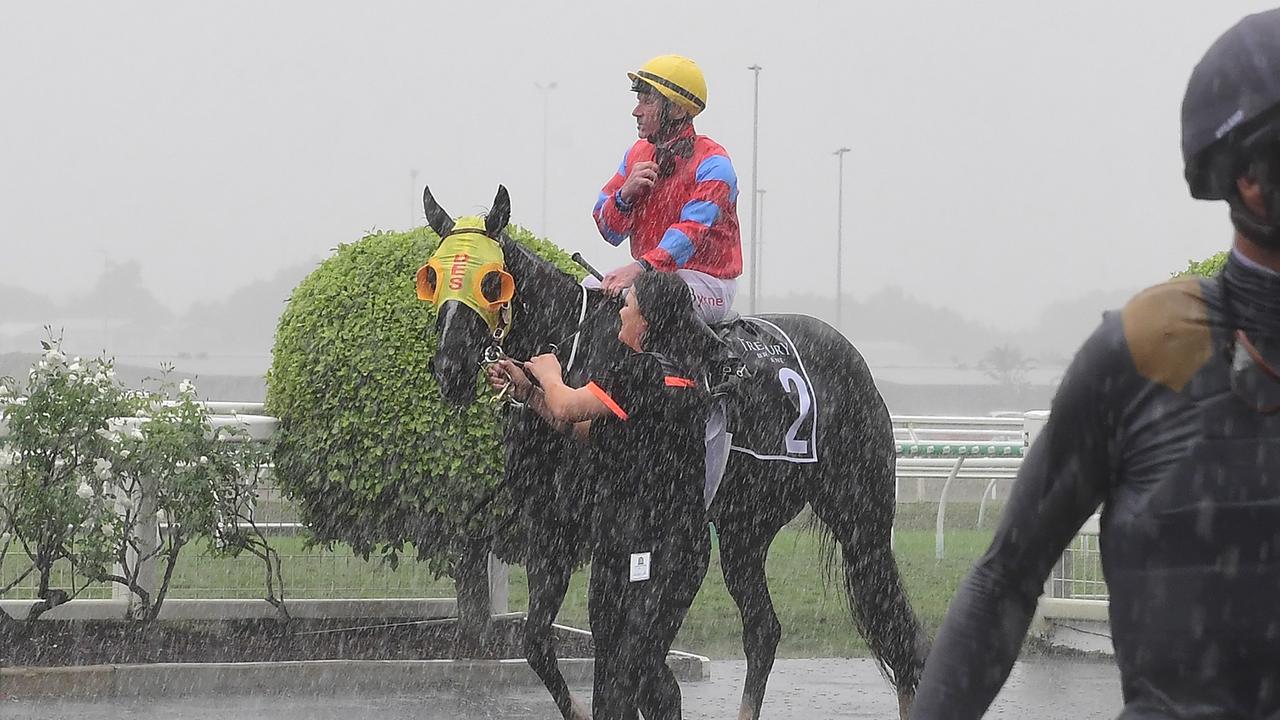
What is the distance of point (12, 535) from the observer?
8.60 m

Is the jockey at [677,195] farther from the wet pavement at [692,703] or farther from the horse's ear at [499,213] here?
the wet pavement at [692,703]

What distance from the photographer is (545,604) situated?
5746 mm

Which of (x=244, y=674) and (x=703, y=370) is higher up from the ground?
(x=703, y=370)

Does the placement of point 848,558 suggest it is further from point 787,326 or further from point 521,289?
point 521,289

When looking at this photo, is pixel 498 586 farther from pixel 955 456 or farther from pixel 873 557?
pixel 955 456

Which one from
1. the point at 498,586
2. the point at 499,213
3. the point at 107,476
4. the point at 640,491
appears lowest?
the point at 498,586

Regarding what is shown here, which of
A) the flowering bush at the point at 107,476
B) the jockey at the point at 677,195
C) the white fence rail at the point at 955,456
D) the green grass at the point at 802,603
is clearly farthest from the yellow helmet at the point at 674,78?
the white fence rail at the point at 955,456

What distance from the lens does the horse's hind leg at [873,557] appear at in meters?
7.26

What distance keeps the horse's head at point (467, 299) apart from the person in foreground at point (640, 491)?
0.13 metres

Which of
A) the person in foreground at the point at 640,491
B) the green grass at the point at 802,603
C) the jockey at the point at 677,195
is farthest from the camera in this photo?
the green grass at the point at 802,603

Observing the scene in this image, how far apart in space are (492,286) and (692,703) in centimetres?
321

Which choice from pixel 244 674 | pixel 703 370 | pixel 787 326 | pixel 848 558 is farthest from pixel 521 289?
pixel 244 674

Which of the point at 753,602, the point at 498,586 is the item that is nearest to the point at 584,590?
the point at 498,586

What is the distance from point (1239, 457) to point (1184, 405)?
8 centimetres
